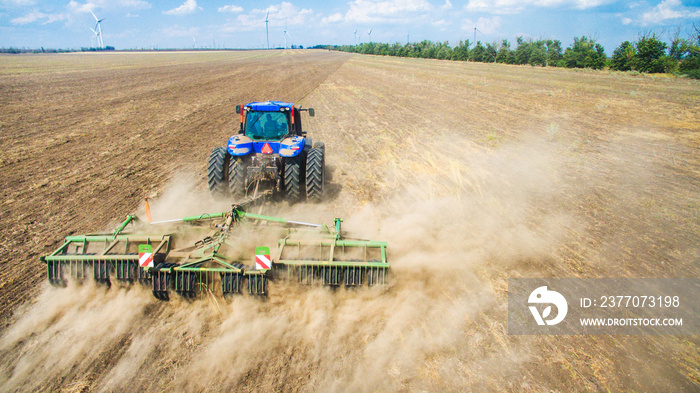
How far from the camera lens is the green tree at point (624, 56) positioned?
36906mm

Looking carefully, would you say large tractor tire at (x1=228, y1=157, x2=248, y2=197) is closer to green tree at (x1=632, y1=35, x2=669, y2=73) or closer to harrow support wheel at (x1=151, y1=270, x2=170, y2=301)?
harrow support wheel at (x1=151, y1=270, x2=170, y2=301)

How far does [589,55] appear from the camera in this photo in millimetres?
41781

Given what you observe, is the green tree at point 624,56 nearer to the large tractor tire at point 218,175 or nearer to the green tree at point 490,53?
the green tree at point 490,53

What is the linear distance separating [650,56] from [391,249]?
45.6 metres

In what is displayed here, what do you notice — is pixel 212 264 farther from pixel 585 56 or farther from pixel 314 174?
pixel 585 56

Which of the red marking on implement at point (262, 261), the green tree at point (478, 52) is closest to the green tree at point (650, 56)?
the green tree at point (478, 52)

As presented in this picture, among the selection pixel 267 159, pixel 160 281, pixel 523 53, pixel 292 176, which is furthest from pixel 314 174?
pixel 523 53

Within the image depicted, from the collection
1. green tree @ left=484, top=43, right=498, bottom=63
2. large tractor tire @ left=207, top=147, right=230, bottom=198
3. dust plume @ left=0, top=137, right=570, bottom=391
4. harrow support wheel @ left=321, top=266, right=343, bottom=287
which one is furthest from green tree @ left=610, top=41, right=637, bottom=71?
harrow support wheel @ left=321, top=266, right=343, bottom=287

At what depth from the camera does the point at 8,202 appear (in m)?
6.65

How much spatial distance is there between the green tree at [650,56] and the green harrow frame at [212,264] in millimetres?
45481

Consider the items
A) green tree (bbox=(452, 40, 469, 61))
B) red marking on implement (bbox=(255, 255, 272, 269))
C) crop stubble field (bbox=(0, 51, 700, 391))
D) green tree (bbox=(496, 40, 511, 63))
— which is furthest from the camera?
green tree (bbox=(452, 40, 469, 61))

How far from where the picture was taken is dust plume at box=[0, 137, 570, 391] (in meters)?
3.25

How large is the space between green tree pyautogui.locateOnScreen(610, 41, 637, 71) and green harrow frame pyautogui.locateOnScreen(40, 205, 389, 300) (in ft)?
152

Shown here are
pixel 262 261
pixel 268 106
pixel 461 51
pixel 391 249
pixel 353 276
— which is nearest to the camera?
pixel 262 261
